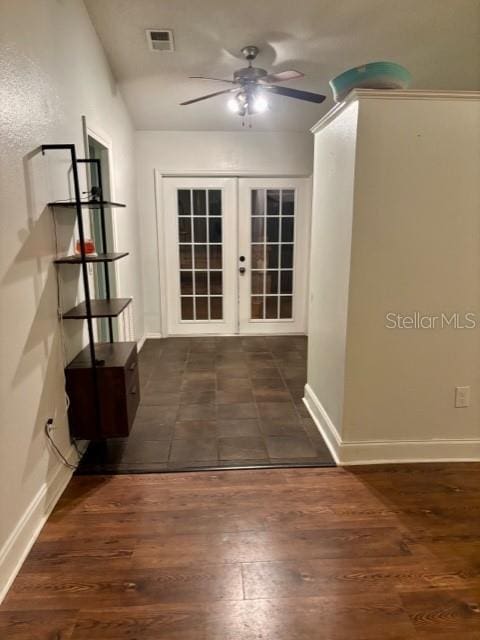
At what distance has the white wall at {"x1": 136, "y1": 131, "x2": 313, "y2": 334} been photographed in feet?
16.6

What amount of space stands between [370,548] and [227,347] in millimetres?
3301

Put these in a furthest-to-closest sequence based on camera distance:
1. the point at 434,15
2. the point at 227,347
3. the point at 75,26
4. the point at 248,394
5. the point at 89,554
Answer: the point at 227,347
the point at 248,394
the point at 434,15
the point at 75,26
the point at 89,554

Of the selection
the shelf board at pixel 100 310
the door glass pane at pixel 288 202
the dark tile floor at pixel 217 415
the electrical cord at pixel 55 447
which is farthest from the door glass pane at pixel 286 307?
the electrical cord at pixel 55 447

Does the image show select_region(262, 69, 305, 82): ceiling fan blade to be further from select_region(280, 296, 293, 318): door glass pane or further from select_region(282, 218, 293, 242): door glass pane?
select_region(280, 296, 293, 318): door glass pane

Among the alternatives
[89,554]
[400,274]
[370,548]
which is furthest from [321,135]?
[89,554]

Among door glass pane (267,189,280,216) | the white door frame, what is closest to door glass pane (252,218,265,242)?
door glass pane (267,189,280,216)

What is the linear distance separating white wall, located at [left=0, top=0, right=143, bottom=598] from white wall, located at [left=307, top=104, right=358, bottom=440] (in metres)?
Answer: 1.61

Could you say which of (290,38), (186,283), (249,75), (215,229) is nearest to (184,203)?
(215,229)

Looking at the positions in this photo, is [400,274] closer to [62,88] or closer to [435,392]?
[435,392]

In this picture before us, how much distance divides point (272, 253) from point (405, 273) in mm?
3177

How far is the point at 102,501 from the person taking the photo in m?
2.28

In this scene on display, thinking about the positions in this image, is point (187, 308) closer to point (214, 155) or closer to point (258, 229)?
point (258, 229)

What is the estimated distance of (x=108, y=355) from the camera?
266cm

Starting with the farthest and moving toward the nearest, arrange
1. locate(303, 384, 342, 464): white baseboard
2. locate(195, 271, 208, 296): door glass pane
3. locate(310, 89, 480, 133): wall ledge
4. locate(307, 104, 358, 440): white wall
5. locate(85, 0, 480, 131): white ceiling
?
locate(195, 271, 208, 296): door glass pane
locate(85, 0, 480, 131): white ceiling
locate(303, 384, 342, 464): white baseboard
locate(307, 104, 358, 440): white wall
locate(310, 89, 480, 133): wall ledge
